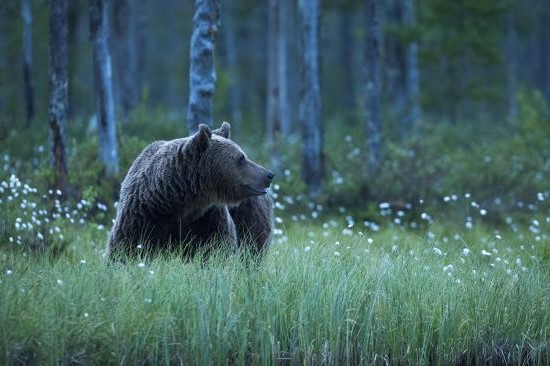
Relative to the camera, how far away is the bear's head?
24.5 ft

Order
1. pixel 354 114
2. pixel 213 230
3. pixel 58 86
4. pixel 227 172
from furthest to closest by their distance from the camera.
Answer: pixel 354 114
pixel 58 86
pixel 213 230
pixel 227 172

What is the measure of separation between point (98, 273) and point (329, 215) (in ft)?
23.0

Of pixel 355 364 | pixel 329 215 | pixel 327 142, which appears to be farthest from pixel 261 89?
pixel 355 364

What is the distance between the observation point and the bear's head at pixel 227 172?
7457mm

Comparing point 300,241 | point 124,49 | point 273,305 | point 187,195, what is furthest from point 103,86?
point 124,49

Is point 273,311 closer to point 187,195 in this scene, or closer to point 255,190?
point 255,190

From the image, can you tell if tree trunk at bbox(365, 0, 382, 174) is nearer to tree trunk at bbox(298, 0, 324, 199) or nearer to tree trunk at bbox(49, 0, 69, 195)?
tree trunk at bbox(298, 0, 324, 199)

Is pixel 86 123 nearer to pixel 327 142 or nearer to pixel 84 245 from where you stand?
pixel 327 142

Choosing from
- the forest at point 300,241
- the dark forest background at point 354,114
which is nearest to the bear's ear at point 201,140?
the forest at point 300,241

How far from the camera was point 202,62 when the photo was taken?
1027 centimetres

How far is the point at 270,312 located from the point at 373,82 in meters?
10.2

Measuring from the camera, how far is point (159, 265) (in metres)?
6.55

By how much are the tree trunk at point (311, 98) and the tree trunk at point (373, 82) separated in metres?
1.30

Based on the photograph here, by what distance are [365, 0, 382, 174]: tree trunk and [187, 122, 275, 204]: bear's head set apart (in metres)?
7.79
